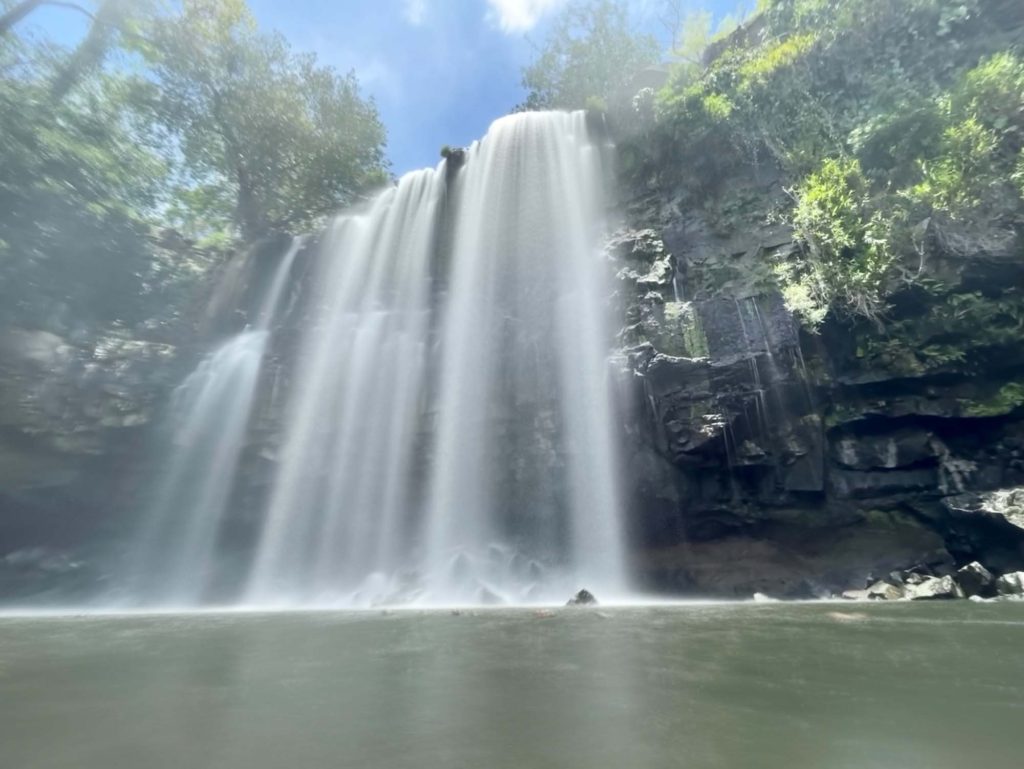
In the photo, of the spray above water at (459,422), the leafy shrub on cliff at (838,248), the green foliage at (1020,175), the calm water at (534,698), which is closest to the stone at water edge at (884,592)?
the calm water at (534,698)

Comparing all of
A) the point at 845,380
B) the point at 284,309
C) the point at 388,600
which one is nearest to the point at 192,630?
the point at 388,600

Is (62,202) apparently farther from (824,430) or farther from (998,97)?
(998,97)

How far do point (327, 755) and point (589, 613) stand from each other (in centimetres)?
708

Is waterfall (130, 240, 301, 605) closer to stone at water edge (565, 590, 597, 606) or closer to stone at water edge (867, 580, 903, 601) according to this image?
stone at water edge (565, 590, 597, 606)

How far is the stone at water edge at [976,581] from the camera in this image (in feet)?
33.3

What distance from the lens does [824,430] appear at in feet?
44.7

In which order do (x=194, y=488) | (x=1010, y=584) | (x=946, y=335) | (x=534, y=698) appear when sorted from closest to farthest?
(x=534, y=698)
(x=1010, y=584)
(x=946, y=335)
(x=194, y=488)

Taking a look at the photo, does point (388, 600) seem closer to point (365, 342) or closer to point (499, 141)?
point (365, 342)

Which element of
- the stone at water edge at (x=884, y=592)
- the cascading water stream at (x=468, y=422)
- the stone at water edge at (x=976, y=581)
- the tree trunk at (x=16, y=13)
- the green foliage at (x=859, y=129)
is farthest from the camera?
the tree trunk at (x=16, y=13)

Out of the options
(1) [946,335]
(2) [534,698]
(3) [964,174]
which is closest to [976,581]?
(1) [946,335]

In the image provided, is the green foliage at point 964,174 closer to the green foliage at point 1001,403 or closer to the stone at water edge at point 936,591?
the green foliage at point 1001,403

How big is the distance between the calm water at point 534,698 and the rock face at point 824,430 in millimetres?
6319

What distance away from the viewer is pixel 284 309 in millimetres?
22344

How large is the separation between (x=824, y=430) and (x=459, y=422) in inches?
393
